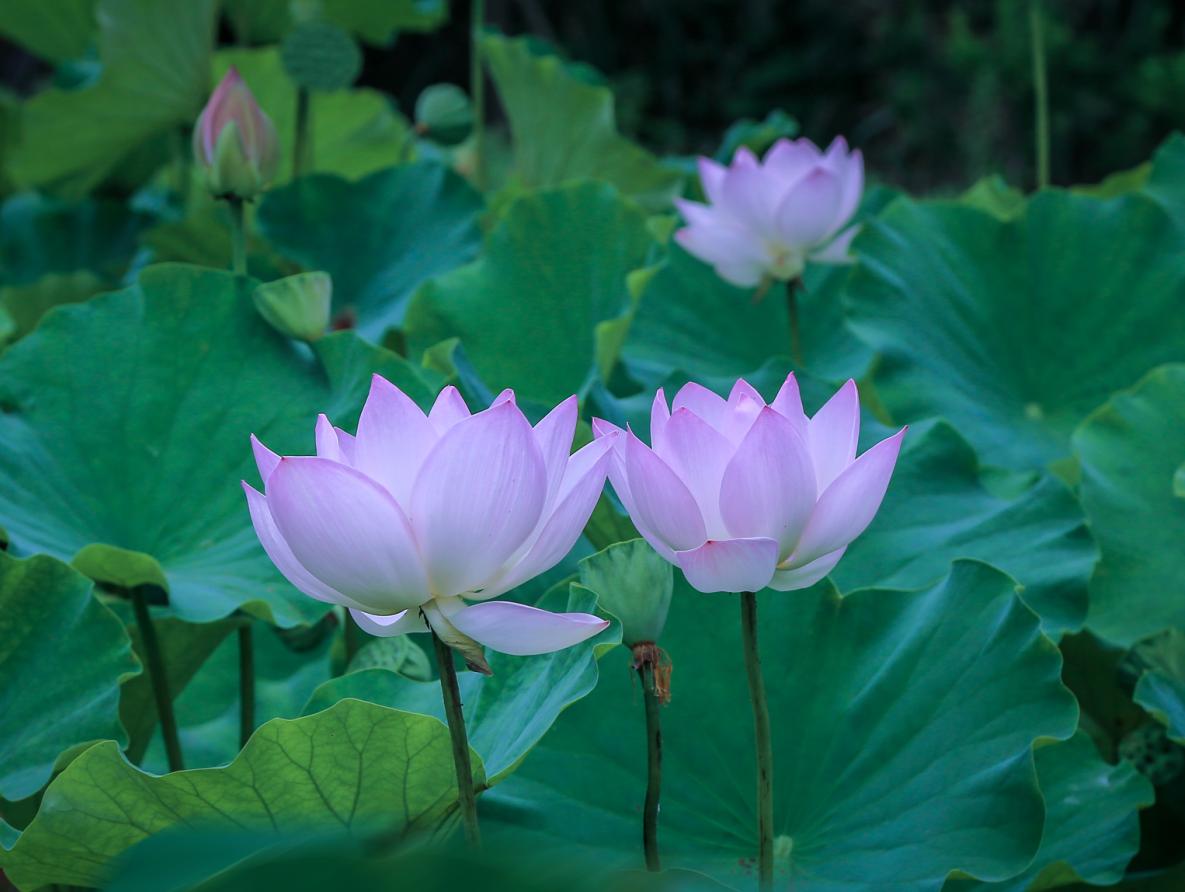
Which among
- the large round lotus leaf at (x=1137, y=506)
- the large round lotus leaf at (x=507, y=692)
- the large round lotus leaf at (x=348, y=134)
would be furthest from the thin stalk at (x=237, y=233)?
the large round lotus leaf at (x=348, y=134)

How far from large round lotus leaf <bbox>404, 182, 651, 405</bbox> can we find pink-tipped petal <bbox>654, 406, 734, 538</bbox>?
1.49ft

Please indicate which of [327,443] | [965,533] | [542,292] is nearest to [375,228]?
[542,292]

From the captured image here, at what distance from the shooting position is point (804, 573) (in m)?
0.50

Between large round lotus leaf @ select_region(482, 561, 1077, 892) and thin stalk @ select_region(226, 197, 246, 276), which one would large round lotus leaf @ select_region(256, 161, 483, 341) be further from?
large round lotus leaf @ select_region(482, 561, 1077, 892)

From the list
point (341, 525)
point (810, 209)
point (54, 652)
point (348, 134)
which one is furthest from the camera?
point (348, 134)

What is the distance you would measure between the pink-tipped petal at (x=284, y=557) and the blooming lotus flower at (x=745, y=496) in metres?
0.11

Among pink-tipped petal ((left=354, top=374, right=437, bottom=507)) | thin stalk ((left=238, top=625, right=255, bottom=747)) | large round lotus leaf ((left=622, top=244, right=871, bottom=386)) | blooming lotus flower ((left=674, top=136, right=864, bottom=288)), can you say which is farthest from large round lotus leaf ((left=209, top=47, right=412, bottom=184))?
pink-tipped petal ((left=354, top=374, right=437, bottom=507))

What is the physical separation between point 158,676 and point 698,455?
380 millimetres

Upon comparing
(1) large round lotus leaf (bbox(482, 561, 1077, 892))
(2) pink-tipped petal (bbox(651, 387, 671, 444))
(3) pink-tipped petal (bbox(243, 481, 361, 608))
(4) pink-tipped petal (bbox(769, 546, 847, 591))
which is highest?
(2) pink-tipped petal (bbox(651, 387, 671, 444))

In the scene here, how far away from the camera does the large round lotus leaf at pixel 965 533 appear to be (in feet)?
2.44

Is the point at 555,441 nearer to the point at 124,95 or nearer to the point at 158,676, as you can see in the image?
the point at 158,676

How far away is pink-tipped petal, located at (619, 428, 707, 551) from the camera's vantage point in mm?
466

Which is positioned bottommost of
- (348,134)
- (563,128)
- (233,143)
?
(348,134)

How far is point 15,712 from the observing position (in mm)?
639
